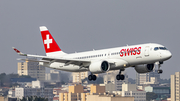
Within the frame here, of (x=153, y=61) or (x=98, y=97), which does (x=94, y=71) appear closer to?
(x=153, y=61)

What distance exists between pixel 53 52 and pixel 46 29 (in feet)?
18.5

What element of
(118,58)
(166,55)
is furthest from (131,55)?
(166,55)

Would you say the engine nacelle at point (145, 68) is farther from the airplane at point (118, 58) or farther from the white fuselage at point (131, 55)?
the white fuselage at point (131, 55)

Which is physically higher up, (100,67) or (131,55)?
(131,55)

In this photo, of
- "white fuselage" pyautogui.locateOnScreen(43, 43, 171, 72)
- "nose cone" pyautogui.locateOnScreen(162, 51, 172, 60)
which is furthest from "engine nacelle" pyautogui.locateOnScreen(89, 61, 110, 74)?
"nose cone" pyautogui.locateOnScreen(162, 51, 172, 60)

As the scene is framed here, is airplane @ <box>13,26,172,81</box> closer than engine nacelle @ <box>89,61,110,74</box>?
Yes

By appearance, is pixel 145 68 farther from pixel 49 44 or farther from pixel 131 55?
pixel 49 44

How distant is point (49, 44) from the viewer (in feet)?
271

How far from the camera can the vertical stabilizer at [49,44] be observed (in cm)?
8162

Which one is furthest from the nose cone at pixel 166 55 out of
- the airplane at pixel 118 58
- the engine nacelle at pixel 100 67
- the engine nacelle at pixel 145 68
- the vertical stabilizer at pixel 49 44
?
the vertical stabilizer at pixel 49 44

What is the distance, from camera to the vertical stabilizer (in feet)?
268

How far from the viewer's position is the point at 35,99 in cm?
16862

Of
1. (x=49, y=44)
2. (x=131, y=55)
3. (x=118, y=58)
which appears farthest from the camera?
(x=49, y=44)

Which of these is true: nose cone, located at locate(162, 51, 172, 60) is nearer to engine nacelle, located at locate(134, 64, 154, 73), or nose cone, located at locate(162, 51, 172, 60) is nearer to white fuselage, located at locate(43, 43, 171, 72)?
white fuselage, located at locate(43, 43, 171, 72)
